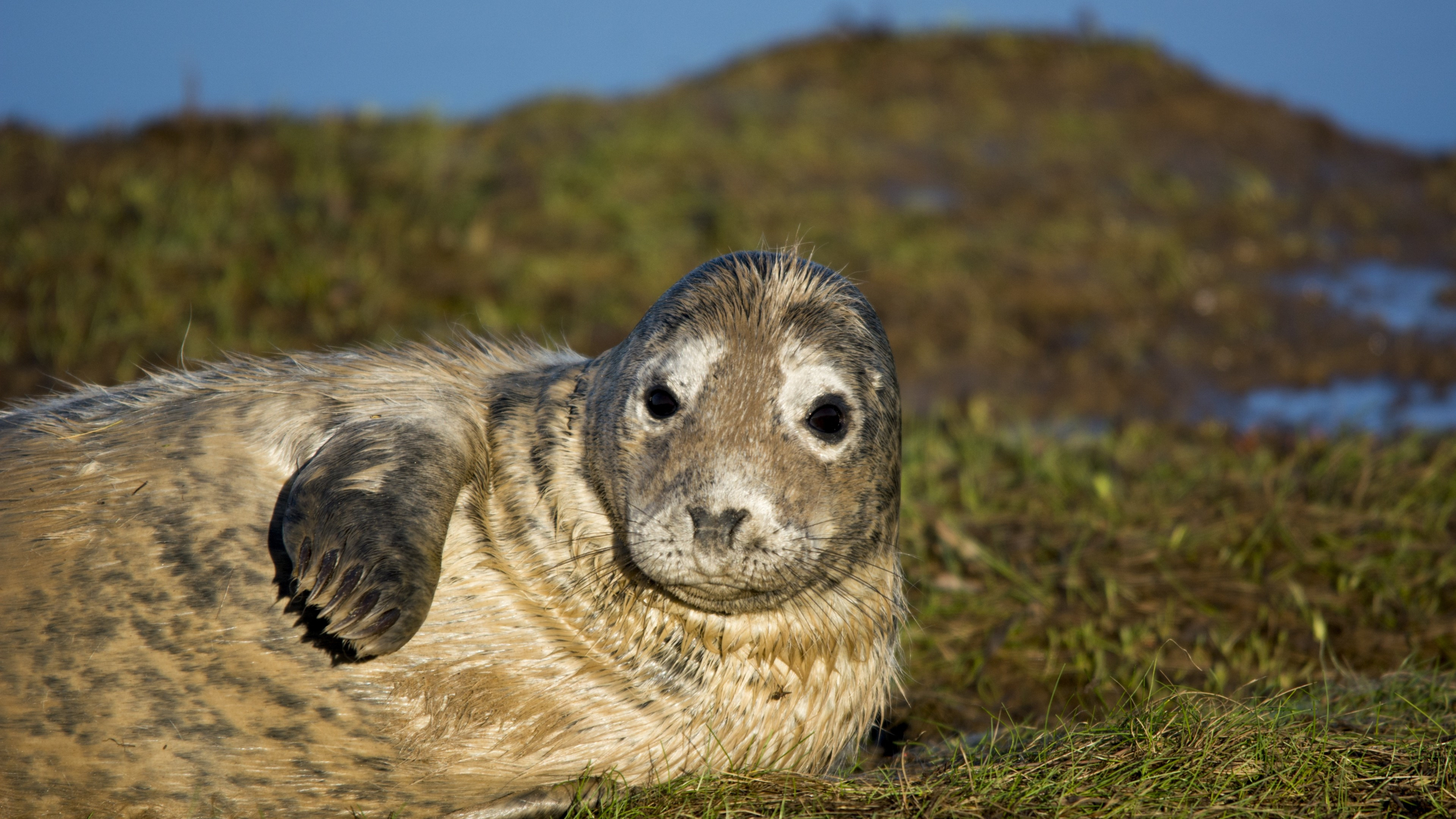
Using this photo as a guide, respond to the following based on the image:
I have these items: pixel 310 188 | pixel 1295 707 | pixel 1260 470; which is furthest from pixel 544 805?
pixel 310 188

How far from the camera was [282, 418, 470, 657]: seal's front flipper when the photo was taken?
2273mm

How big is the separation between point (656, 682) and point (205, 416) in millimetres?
1327

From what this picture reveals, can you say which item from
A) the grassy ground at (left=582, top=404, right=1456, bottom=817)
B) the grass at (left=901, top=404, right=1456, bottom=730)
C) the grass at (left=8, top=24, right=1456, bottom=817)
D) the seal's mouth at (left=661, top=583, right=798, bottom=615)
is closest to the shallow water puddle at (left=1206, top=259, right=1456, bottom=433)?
the grass at (left=8, top=24, right=1456, bottom=817)

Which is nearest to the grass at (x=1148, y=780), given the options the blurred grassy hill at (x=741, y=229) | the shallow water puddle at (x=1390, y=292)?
the blurred grassy hill at (x=741, y=229)

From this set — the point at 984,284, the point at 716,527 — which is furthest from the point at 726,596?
the point at 984,284

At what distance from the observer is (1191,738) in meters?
2.58

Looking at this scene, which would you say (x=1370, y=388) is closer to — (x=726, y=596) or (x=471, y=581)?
(x=726, y=596)

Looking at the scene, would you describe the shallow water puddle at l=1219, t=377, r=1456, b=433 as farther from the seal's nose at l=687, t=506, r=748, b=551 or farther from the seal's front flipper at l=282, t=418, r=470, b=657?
the seal's front flipper at l=282, t=418, r=470, b=657

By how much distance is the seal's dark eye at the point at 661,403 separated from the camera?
102 inches

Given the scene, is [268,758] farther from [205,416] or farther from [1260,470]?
[1260,470]

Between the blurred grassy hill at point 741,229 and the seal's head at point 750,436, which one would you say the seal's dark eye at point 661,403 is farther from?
the blurred grassy hill at point 741,229

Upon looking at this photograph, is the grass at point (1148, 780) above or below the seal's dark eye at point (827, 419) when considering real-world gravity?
below

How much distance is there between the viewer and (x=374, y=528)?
7.70 ft

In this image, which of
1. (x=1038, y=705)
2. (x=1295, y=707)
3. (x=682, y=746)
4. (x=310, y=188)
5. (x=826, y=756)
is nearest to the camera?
(x=682, y=746)
